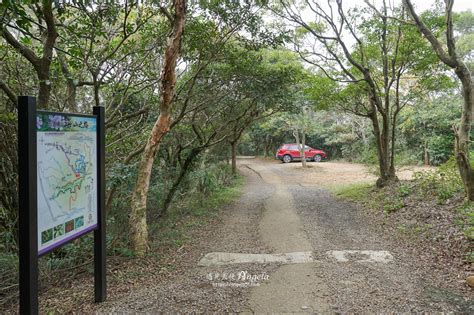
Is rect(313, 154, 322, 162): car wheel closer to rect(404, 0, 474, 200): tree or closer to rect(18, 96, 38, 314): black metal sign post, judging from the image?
rect(404, 0, 474, 200): tree

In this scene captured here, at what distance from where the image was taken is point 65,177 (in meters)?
2.67

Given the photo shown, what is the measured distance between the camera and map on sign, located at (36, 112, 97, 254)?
2383 mm

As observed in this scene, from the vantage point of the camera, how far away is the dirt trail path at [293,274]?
3143 mm

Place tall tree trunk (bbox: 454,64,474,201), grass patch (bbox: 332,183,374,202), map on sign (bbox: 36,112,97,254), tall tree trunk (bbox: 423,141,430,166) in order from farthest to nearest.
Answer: tall tree trunk (bbox: 423,141,430,166)
grass patch (bbox: 332,183,374,202)
tall tree trunk (bbox: 454,64,474,201)
map on sign (bbox: 36,112,97,254)

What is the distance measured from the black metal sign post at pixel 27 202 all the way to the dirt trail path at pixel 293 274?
100 cm

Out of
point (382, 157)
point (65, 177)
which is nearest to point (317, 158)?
point (382, 157)

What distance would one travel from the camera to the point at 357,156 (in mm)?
21266

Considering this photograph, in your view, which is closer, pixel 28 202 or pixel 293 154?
pixel 28 202

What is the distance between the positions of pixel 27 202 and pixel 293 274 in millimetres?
3030

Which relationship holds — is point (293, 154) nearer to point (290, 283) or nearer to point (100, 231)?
point (290, 283)

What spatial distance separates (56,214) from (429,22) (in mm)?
8230

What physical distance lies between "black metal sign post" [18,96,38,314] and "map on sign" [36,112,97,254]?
0.09m

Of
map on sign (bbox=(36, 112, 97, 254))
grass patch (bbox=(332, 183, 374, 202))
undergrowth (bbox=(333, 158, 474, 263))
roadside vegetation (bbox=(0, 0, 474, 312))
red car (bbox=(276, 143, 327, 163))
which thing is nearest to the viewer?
map on sign (bbox=(36, 112, 97, 254))

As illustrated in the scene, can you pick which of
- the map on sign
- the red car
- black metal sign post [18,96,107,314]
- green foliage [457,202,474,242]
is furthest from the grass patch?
the red car
